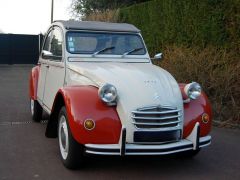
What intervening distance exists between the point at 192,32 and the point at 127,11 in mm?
6541

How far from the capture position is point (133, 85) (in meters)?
5.30

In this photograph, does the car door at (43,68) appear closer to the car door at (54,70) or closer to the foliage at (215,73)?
the car door at (54,70)

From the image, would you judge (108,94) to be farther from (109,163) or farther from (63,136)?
(109,163)

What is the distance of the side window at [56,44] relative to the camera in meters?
6.83

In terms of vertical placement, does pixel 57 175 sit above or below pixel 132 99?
below

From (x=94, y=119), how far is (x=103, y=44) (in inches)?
84.4

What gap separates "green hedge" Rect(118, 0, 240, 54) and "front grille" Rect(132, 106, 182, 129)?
536 centimetres

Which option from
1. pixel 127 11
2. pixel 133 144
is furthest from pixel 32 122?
pixel 127 11

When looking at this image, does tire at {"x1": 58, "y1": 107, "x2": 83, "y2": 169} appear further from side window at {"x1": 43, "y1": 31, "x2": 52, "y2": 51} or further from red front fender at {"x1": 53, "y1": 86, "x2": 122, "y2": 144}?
side window at {"x1": 43, "y1": 31, "x2": 52, "y2": 51}

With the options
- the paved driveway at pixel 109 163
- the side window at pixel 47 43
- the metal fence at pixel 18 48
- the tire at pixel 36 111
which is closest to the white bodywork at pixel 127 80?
the paved driveway at pixel 109 163

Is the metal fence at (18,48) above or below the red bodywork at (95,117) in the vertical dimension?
below

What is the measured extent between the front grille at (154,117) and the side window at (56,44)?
6.95 ft

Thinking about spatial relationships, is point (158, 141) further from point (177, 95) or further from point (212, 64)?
point (212, 64)

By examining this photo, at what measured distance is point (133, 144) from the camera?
4996mm
